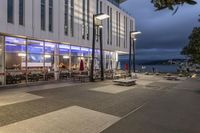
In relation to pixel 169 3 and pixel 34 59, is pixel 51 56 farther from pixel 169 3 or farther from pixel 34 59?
pixel 169 3

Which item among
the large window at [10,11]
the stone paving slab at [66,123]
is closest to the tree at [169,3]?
the stone paving slab at [66,123]

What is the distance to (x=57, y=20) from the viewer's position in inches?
781

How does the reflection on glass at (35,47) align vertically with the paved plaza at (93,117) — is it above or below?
above

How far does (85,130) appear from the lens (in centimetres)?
577

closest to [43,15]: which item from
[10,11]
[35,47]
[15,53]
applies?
[35,47]

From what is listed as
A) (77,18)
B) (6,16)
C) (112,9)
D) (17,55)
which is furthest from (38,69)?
(112,9)

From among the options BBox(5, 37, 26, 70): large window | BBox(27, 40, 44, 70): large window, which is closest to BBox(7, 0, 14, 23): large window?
BBox(5, 37, 26, 70): large window

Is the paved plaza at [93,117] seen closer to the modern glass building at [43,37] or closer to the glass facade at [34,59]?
the glass facade at [34,59]

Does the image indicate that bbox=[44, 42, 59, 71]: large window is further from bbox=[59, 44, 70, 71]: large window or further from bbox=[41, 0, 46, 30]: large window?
bbox=[41, 0, 46, 30]: large window

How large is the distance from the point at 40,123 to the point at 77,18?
1806 centimetres

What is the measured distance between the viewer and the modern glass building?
15500mm

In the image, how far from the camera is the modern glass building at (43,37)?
15.5 metres

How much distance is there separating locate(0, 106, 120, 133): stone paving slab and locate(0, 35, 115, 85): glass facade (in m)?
9.94

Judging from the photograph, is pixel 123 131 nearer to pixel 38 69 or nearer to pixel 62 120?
pixel 62 120
